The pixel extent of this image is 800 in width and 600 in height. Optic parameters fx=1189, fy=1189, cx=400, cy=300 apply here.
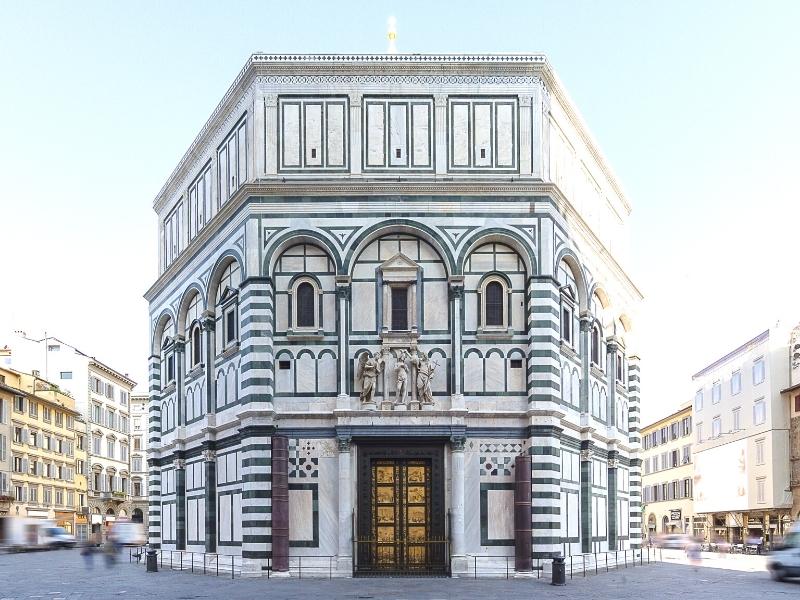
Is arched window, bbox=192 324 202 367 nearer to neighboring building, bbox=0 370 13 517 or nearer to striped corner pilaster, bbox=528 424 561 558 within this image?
striped corner pilaster, bbox=528 424 561 558

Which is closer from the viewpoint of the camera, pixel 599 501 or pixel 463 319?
pixel 463 319

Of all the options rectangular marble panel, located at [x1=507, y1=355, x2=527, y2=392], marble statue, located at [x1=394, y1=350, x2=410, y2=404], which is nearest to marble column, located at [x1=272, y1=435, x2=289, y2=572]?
marble statue, located at [x1=394, y1=350, x2=410, y2=404]

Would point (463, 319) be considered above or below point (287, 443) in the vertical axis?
above

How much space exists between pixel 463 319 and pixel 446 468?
449 cm

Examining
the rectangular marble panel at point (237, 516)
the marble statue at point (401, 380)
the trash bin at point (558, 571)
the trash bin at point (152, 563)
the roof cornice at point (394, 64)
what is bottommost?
the trash bin at point (152, 563)

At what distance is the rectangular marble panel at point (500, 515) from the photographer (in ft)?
115

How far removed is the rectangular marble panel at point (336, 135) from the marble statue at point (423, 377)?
6.47 meters

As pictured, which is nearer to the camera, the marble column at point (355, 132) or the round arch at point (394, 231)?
the round arch at point (394, 231)

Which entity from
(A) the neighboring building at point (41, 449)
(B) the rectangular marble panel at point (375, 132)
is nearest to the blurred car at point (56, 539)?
(A) the neighboring building at point (41, 449)

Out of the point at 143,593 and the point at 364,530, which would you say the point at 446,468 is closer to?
the point at 364,530

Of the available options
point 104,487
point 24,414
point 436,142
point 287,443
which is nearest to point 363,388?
point 287,443

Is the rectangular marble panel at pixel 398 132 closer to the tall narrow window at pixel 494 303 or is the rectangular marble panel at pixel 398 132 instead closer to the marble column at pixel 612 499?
the tall narrow window at pixel 494 303

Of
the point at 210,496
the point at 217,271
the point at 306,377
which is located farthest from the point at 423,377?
the point at 210,496

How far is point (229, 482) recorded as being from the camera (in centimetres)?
3800
